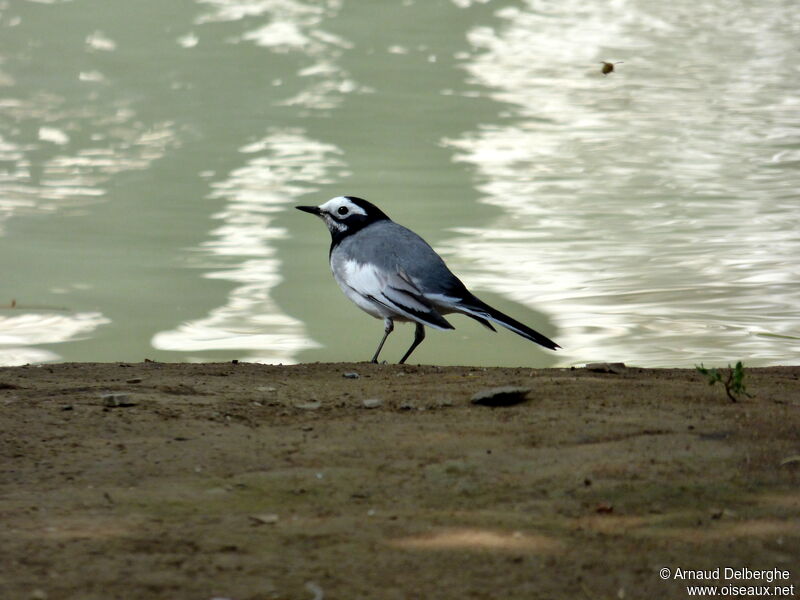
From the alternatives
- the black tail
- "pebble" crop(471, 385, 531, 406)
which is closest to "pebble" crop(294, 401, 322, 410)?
"pebble" crop(471, 385, 531, 406)

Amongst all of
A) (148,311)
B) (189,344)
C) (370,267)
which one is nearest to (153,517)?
(370,267)

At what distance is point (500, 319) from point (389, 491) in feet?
9.77

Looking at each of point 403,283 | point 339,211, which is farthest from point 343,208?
point 403,283

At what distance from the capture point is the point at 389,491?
376 cm

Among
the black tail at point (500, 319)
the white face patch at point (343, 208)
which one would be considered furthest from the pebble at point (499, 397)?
the white face patch at point (343, 208)

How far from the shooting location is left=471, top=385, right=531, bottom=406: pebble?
16.3 ft

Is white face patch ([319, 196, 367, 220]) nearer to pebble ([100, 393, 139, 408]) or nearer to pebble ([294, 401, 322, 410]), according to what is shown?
pebble ([294, 401, 322, 410])

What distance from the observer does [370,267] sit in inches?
282

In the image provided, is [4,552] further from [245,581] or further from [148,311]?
[148,311]

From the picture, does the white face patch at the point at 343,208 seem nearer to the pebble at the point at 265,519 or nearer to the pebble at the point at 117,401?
the pebble at the point at 117,401

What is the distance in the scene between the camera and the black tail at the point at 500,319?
260 inches

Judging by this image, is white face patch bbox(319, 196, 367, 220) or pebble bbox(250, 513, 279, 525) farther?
white face patch bbox(319, 196, 367, 220)

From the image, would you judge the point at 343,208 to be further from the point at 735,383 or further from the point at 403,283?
the point at 735,383

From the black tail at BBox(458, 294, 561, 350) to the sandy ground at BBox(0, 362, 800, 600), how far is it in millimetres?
1170
